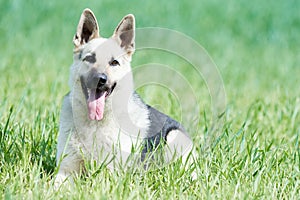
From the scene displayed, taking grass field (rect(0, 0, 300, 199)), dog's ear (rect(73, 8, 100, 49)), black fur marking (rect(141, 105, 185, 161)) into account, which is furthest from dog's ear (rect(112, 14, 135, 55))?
grass field (rect(0, 0, 300, 199))

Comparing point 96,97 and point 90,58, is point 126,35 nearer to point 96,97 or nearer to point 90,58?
point 90,58

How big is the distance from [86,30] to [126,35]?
287mm

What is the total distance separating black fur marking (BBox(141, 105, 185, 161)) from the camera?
444 centimetres

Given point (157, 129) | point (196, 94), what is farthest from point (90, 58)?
point (196, 94)

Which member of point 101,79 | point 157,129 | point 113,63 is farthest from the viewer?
point 157,129

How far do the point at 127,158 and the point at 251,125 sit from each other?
6.41 feet

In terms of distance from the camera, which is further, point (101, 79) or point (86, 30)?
point (86, 30)

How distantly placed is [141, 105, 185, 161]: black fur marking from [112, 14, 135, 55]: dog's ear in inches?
20.4

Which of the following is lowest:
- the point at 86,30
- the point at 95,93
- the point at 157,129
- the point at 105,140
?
the point at 105,140

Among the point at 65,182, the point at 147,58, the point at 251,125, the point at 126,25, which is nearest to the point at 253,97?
the point at 251,125

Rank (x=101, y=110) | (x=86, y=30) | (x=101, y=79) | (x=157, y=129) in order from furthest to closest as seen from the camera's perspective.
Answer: (x=157, y=129) < (x=86, y=30) < (x=101, y=110) < (x=101, y=79)

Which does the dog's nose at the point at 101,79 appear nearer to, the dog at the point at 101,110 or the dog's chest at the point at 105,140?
the dog at the point at 101,110

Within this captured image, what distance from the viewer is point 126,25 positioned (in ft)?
14.6

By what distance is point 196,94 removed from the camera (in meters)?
7.34
